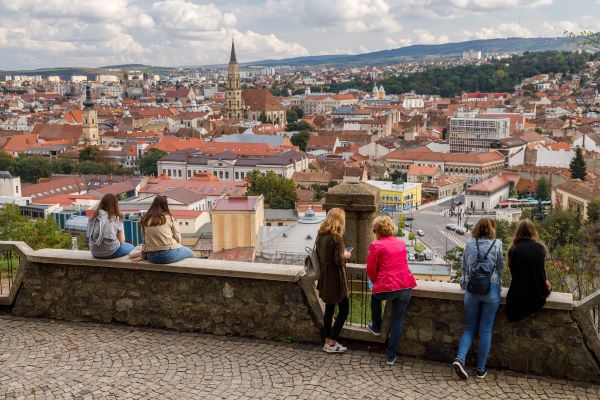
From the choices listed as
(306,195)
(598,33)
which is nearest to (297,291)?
(598,33)

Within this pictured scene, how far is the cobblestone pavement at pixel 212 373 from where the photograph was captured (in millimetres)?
4523

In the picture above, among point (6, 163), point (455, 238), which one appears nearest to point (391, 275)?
point (455, 238)

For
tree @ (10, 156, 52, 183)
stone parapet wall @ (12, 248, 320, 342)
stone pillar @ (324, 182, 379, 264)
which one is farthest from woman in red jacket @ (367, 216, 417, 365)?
tree @ (10, 156, 52, 183)

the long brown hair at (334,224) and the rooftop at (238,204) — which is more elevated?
the long brown hair at (334,224)

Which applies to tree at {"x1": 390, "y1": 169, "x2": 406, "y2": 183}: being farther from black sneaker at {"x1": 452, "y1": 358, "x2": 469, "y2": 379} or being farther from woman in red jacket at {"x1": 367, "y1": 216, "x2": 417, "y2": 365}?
black sneaker at {"x1": 452, "y1": 358, "x2": 469, "y2": 379}

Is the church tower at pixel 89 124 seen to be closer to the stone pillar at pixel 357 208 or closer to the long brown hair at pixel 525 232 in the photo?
the stone pillar at pixel 357 208

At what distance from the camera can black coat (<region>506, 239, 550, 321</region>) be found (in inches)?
181

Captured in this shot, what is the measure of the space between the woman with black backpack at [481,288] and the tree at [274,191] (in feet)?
139

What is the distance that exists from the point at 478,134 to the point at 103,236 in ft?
293

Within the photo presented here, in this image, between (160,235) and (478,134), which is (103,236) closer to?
(160,235)

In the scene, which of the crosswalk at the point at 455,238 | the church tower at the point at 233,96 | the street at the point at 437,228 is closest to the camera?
the street at the point at 437,228

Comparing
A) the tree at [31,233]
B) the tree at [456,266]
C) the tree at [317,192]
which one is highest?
the tree at [456,266]

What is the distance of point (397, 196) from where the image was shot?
5331 centimetres

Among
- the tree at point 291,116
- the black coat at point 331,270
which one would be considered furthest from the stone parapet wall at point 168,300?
the tree at point 291,116
